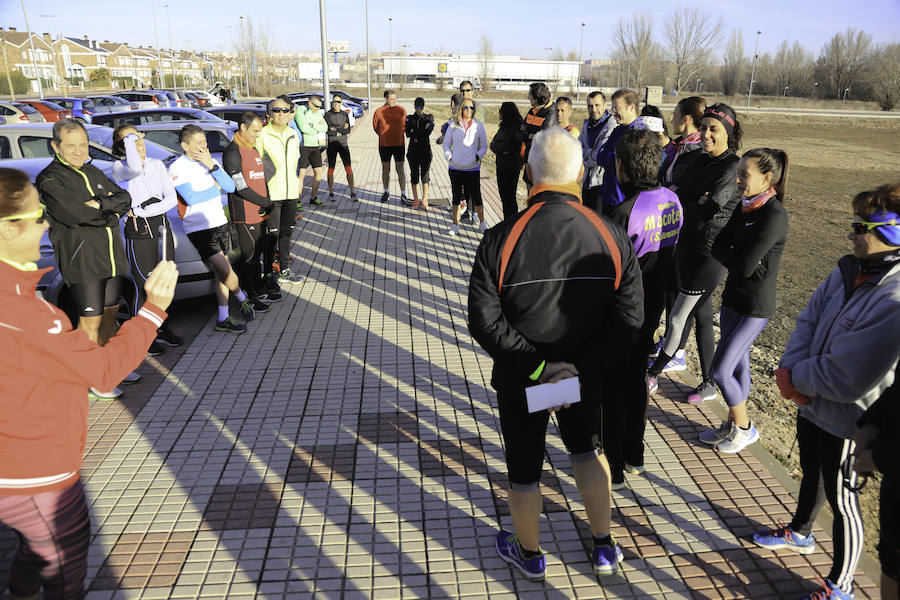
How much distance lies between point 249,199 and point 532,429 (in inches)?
175

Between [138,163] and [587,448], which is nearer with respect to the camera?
[587,448]

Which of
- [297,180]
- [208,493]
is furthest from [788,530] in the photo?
[297,180]

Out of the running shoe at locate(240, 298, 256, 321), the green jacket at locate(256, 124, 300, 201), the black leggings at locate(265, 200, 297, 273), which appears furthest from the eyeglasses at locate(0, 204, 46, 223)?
the green jacket at locate(256, 124, 300, 201)

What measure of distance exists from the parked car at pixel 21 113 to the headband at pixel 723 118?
21.2 metres

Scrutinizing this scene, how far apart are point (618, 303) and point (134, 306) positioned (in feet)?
15.4

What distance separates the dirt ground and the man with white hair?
A: 6.80ft

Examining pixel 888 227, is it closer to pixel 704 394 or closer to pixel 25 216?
pixel 704 394

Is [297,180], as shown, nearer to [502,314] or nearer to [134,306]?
[134,306]

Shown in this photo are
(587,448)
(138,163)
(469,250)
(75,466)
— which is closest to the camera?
(75,466)

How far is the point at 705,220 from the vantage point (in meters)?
4.31

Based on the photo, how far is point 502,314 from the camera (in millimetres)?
2529

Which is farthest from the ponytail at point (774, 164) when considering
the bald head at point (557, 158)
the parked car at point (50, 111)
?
the parked car at point (50, 111)

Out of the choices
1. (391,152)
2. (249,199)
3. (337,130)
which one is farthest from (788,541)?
(337,130)

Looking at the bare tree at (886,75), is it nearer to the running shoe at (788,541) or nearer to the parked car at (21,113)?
the parked car at (21,113)
